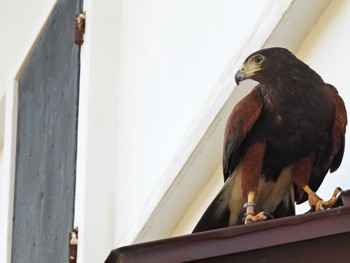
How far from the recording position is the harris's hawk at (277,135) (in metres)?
3.67

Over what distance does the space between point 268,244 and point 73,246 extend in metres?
1.75

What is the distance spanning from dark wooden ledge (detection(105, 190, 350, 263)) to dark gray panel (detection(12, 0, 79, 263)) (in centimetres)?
172

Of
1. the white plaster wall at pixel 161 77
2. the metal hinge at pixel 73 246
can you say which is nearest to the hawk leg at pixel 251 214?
the white plaster wall at pixel 161 77

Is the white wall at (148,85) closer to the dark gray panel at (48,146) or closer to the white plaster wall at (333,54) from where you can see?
the white plaster wall at (333,54)

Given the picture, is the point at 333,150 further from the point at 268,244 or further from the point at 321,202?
the point at 268,244

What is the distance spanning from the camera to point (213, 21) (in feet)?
15.4

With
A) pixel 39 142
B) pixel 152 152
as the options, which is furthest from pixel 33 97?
pixel 152 152

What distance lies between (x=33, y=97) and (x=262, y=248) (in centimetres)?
269

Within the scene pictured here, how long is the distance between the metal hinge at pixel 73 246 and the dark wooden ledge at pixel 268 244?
1602mm

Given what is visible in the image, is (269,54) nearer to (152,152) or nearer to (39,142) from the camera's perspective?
(152,152)

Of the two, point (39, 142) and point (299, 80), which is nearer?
point (299, 80)

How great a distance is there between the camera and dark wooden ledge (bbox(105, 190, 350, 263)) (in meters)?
3.21

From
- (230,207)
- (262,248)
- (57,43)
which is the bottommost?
(262,248)

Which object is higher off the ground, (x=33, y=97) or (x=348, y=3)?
(x=33, y=97)
